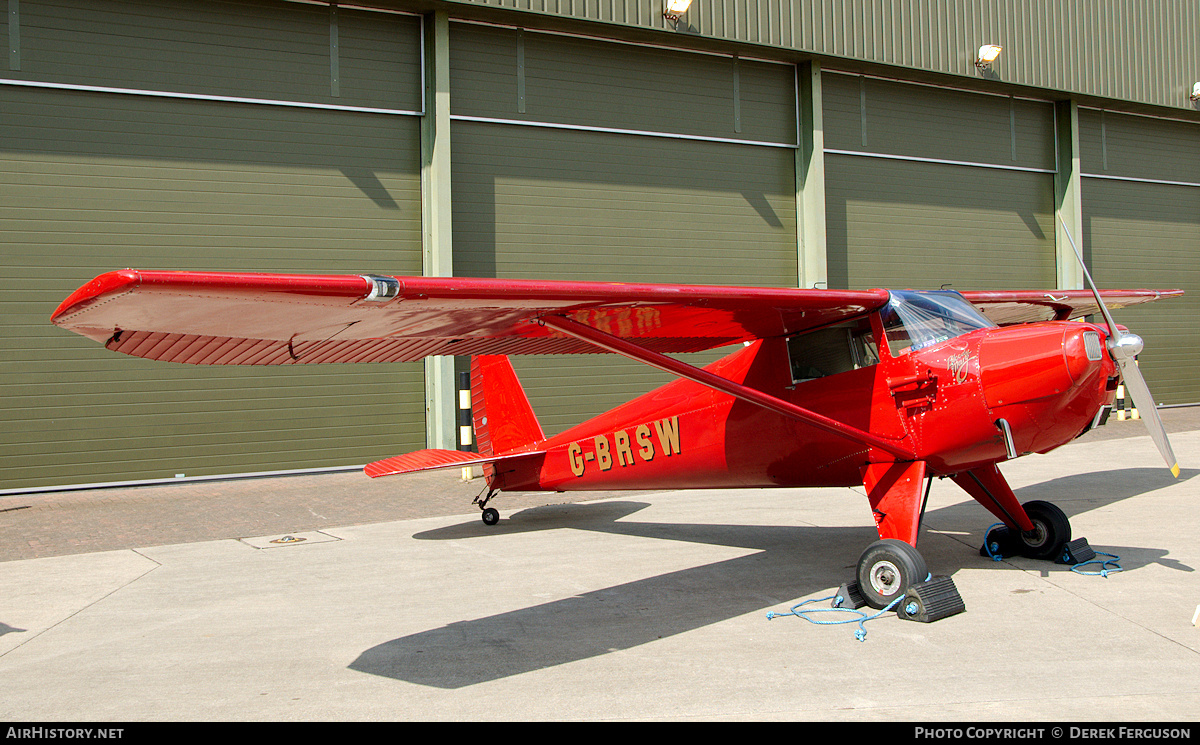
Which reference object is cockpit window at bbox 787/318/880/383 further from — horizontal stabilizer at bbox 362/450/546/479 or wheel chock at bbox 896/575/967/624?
horizontal stabilizer at bbox 362/450/546/479

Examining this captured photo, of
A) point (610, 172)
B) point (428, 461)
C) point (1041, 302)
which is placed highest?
point (610, 172)

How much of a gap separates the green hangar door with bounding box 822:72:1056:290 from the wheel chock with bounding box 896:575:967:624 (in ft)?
39.7

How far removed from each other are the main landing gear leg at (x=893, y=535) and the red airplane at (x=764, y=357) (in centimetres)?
1

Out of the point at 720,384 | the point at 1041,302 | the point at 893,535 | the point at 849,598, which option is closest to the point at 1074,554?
the point at 893,535

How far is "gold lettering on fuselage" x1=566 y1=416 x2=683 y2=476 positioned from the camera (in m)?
7.42

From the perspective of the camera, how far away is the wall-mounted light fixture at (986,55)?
17438mm

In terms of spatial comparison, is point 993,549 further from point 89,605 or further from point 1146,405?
point 89,605

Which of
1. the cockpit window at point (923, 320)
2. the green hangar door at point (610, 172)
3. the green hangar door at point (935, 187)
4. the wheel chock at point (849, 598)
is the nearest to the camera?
the wheel chock at point (849, 598)

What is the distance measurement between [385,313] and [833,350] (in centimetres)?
356

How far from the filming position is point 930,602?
17.4 ft

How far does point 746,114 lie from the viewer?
647 inches

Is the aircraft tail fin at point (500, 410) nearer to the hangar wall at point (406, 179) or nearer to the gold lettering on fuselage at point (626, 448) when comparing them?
the gold lettering on fuselage at point (626, 448)

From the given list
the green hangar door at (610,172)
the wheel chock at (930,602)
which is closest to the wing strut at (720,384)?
the wheel chock at (930,602)

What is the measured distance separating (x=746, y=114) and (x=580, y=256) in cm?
466
